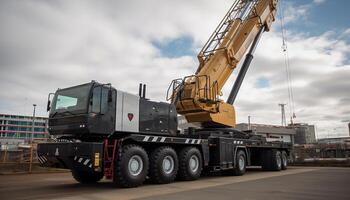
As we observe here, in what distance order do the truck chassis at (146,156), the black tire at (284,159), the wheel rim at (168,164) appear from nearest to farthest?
the truck chassis at (146,156) → the wheel rim at (168,164) → the black tire at (284,159)

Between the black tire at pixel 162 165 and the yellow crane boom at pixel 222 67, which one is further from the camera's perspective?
the yellow crane boom at pixel 222 67

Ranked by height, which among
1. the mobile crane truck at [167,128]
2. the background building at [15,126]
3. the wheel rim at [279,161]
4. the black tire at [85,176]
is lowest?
the black tire at [85,176]

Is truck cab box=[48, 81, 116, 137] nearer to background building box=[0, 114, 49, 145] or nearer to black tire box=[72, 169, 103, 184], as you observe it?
black tire box=[72, 169, 103, 184]

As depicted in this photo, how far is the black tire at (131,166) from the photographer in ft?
31.0

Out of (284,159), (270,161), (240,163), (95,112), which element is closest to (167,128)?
(95,112)

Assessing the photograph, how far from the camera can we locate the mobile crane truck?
9469mm

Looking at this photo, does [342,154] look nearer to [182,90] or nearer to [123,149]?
[182,90]

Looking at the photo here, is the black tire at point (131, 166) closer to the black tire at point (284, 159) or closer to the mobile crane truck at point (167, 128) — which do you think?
the mobile crane truck at point (167, 128)

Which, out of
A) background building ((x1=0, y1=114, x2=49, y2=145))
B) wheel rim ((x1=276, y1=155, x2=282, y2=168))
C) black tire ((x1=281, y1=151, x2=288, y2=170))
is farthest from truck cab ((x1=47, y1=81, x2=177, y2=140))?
background building ((x1=0, y1=114, x2=49, y2=145))

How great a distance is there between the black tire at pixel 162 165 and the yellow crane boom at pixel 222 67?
291 cm

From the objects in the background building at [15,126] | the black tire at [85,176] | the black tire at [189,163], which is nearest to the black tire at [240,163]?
the black tire at [189,163]

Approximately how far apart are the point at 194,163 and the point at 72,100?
523 cm

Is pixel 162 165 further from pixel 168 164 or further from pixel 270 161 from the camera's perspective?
pixel 270 161

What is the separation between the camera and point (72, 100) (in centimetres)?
995
